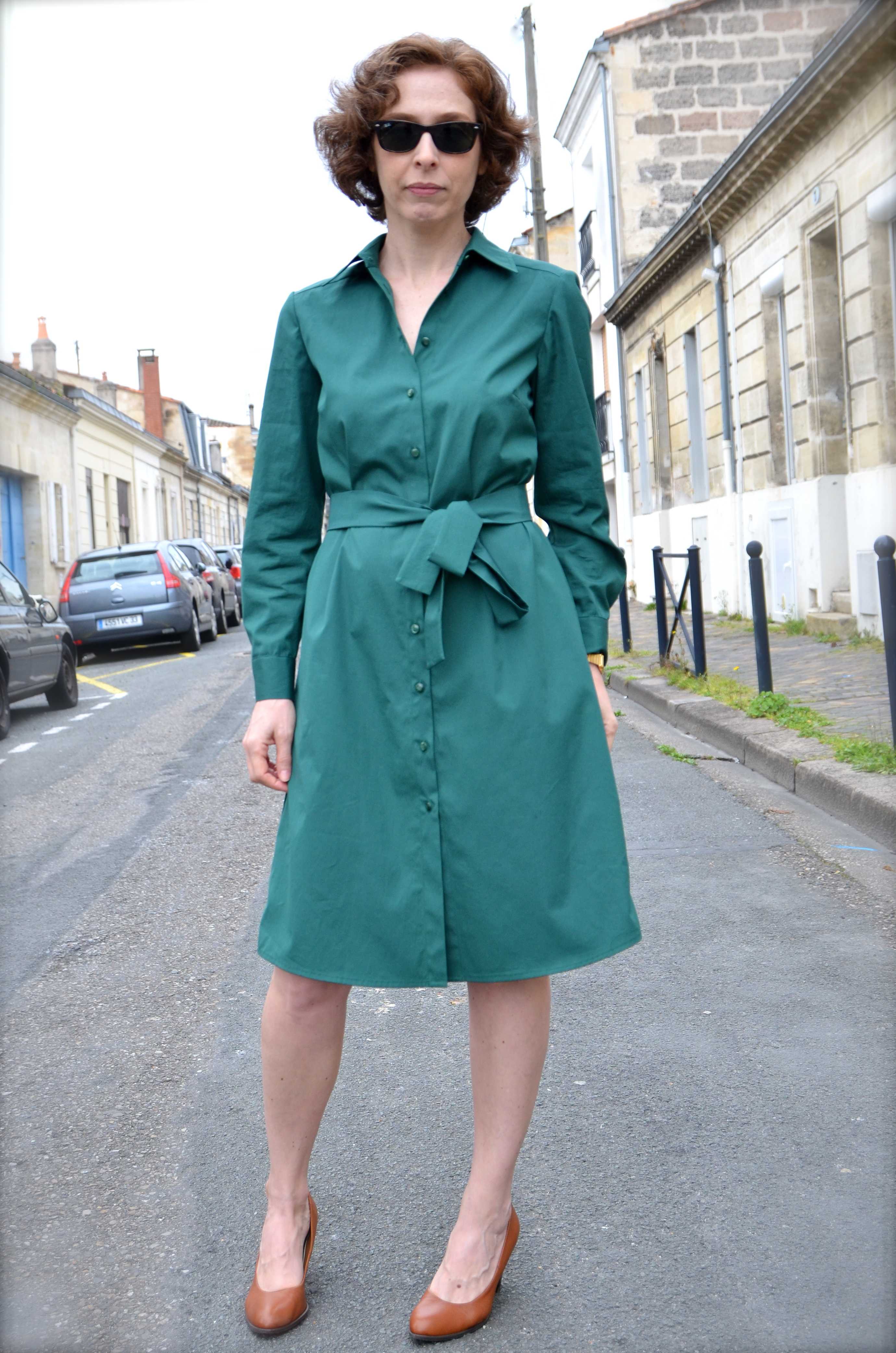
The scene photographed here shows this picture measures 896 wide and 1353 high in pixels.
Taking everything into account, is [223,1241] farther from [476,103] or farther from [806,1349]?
[476,103]

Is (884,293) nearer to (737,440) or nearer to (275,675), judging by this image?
(737,440)

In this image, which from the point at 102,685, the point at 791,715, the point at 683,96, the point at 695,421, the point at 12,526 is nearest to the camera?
the point at 791,715

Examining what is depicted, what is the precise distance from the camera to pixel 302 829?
2.11 meters

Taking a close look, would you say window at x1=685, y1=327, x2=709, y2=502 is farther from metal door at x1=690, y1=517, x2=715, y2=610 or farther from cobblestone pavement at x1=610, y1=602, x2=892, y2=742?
cobblestone pavement at x1=610, y1=602, x2=892, y2=742

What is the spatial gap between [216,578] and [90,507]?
13.1 metres

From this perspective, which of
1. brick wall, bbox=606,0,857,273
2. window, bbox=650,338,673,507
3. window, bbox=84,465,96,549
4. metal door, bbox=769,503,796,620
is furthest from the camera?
window, bbox=84,465,96,549

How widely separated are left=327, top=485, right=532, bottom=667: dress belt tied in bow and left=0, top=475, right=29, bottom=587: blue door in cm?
2701

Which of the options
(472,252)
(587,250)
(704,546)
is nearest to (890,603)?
(472,252)

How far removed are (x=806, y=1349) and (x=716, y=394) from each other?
16.7m

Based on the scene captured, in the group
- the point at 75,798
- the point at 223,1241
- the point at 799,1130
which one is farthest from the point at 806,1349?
the point at 75,798

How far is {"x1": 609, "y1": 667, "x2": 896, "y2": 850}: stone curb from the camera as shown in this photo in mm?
5465

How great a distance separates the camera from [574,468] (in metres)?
2.26

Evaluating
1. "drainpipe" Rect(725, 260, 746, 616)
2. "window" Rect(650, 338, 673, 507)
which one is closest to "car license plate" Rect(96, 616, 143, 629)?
"drainpipe" Rect(725, 260, 746, 616)

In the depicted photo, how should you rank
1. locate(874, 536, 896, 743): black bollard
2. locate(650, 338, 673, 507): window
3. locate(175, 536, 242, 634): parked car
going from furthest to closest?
locate(175, 536, 242, 634): parked car < locate(650, 338, 673, 507): window < locate(874, 536, 896, 743): black bollard
